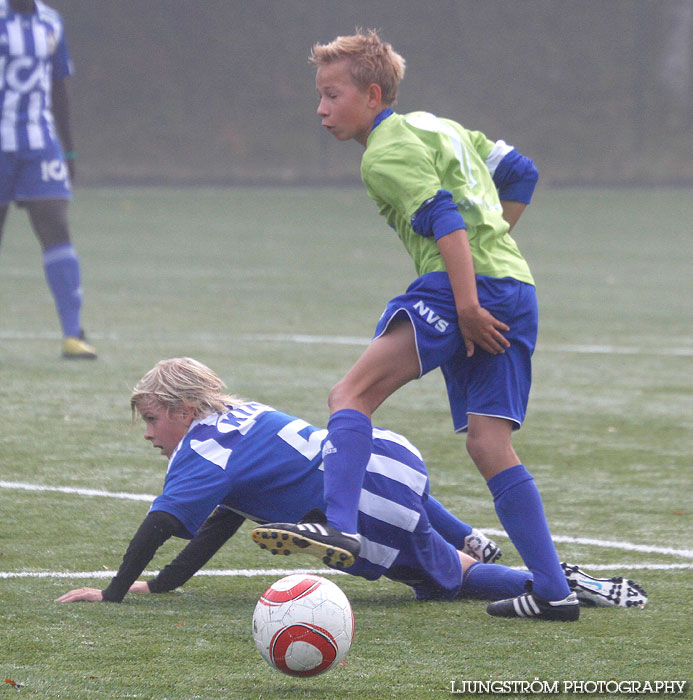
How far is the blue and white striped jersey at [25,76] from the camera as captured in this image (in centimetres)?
731

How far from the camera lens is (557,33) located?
80.6ft

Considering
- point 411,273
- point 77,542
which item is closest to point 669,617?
point 77,542

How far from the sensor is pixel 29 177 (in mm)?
7344

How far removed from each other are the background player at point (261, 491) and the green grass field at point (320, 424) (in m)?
0.09

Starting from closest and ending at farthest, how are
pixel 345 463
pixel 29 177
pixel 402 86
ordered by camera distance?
pixel 345 463, pixel 29 177, pixel 402 86

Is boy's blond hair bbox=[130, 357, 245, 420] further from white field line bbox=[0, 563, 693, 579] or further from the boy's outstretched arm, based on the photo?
white field line bbox=[0, 563, 693, 579]

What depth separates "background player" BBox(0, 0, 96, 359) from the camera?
7324 mm

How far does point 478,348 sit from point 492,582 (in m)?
0.66

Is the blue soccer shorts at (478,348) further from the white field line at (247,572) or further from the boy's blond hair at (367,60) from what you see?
the white field line at (247,572)

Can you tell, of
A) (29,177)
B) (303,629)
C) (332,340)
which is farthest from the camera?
(332,340)

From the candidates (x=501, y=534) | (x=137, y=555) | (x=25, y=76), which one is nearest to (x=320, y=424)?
(x=501, y=534)

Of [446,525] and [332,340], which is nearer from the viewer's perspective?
[446,525]

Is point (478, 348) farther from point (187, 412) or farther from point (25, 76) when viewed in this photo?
point (25, 76)

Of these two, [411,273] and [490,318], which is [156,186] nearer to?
[411,273]
